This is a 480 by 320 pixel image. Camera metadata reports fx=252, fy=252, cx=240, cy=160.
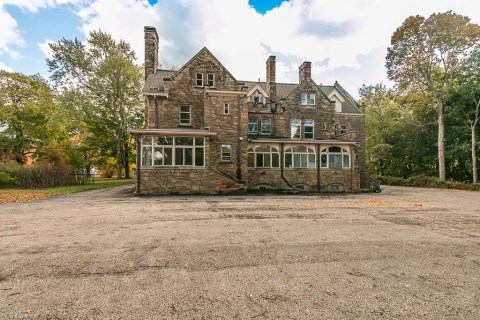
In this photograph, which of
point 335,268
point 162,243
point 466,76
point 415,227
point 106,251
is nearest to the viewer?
point 335,268

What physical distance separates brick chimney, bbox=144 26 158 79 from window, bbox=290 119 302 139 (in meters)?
15.3

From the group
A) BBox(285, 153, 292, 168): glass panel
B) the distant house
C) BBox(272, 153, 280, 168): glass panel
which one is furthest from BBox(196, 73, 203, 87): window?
BBox(285, 153, 292, 168): glass panel

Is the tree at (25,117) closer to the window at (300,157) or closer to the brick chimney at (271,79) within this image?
the brick chimney at (271,79)

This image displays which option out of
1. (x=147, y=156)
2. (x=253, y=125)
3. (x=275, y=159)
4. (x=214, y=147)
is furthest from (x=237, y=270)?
(x=253, y=125)

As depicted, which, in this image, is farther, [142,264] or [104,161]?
[104,161]

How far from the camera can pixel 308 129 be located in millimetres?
26812

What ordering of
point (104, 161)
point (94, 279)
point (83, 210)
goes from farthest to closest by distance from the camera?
point (104, 161) → point (83, 210) → point (94, 279)

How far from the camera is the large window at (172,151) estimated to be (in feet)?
59.5

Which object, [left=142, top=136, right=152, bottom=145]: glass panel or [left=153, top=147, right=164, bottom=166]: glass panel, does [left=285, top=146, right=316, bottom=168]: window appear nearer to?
[left=153, top=147, right=164, bottom=166]: glass panel

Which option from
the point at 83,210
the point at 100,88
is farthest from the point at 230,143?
the point at 100,88

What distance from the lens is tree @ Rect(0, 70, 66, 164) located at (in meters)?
31.9

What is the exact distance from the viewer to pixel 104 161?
36.8 meters

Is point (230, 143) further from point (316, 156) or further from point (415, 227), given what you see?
point (415, 227)

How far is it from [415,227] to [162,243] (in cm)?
796
